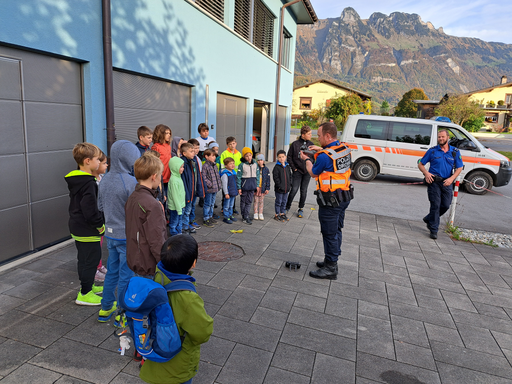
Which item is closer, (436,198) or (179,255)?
(179,255)

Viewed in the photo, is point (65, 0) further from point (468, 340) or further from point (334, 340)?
point (468, 340)

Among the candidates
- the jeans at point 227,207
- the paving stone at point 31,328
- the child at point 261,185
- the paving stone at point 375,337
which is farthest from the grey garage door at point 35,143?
the paving stone at point 375,337

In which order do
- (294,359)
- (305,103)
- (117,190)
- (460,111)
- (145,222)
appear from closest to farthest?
(145,222) < (294,359) < (117,190) < (460,111) < (305,103)

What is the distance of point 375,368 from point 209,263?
2.59 metres

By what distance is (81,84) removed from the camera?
541cm

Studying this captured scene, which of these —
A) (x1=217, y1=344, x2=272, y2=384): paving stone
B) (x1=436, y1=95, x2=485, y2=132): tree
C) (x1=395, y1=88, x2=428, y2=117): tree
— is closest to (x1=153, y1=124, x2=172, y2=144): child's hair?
(x1=217, y1=344, x2=272, y2=384): paving stone

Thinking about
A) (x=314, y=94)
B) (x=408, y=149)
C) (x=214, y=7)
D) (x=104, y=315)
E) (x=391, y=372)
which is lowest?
(x=391, y=372)

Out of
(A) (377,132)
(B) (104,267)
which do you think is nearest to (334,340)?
(B) (104,267)

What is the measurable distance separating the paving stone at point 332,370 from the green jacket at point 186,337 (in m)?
1.20

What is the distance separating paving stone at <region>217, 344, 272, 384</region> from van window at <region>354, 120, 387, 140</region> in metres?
10.6

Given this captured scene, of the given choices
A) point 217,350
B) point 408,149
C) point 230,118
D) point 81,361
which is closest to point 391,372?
point 217,350

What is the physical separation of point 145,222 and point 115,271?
3.07 ft

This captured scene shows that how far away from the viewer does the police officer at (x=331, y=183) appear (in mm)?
4465

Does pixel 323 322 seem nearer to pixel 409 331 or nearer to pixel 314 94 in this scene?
pixel 409 331
